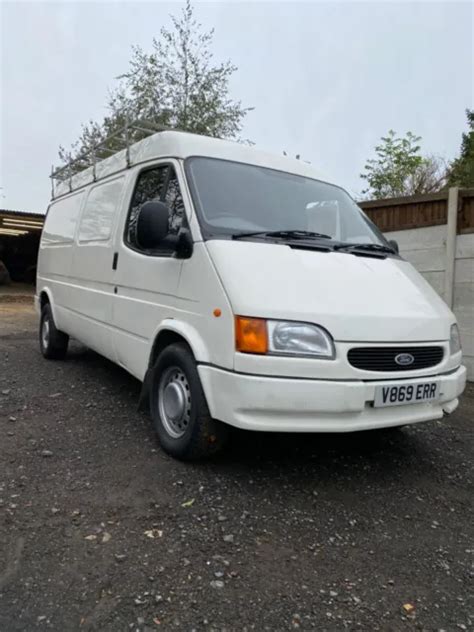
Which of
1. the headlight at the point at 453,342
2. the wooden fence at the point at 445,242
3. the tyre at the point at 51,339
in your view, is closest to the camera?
the headlight at the point at 453,342

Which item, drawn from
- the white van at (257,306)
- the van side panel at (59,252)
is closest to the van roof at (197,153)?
the white van at (257,306)

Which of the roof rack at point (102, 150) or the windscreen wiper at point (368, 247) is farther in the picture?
the roof rack at point (102, 150)

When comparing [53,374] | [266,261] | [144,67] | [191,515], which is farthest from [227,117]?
[191,515]

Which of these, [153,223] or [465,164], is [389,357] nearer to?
[153,223]

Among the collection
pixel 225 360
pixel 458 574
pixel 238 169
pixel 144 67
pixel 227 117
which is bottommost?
pixel 458 574

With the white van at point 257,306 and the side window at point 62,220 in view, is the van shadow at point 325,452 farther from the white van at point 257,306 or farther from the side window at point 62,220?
the side window at point 62,220

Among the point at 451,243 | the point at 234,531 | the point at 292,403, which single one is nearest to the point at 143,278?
the point at 292,403

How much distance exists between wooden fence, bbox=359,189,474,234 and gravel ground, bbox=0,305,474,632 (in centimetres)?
322

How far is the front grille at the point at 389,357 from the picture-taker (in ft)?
9.36

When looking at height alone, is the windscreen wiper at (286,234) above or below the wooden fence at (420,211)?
below

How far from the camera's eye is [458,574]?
7.84 ft

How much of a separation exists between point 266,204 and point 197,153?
0.64 meters

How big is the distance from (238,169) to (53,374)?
3372mm

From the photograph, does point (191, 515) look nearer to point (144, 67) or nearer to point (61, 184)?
point (61, 184)
